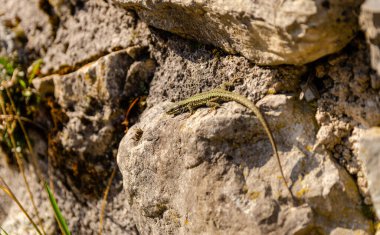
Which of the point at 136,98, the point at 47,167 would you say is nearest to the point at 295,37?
the point at 136,98

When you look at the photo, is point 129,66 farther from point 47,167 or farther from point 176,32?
point 47,167

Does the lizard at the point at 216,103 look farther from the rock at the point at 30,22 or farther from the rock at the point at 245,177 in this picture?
the rock at the point at 30,22

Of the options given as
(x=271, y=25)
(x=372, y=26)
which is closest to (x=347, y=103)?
(x=372, y=26)

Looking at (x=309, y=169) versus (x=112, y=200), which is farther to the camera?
(x=112, y=200)

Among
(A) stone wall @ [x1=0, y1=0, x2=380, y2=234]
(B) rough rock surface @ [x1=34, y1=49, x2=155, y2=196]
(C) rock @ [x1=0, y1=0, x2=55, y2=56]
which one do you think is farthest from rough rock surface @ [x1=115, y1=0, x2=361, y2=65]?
(C) rock @ [x1=0, y1=0, x2=55, y2=56]

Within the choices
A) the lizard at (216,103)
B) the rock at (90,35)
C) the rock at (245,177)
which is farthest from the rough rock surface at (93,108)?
the rock at (245,177)
